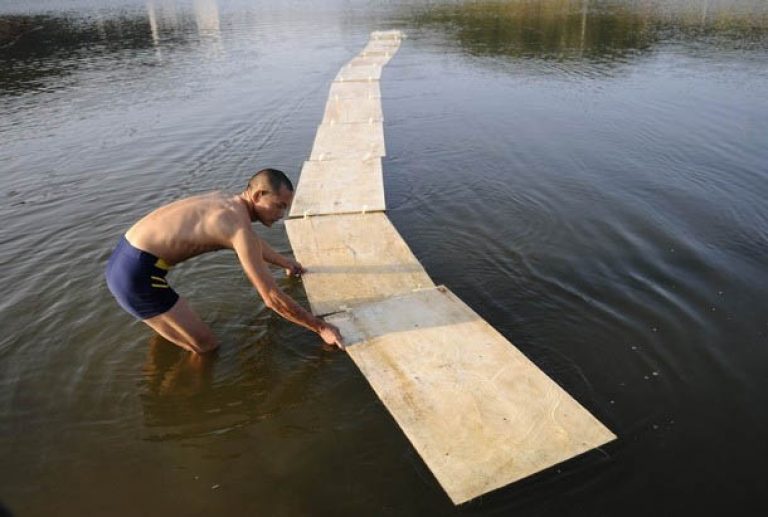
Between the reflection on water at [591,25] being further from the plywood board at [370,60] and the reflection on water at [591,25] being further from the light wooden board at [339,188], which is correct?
the light wooden board at [339,188]

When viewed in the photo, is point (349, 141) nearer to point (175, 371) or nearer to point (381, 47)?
point (175, 371)

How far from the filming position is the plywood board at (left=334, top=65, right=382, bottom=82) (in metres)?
14.6

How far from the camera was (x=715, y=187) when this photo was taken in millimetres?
7277

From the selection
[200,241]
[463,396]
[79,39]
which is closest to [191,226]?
[200,241]

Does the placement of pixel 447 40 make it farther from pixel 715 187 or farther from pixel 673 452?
pixel 673 452

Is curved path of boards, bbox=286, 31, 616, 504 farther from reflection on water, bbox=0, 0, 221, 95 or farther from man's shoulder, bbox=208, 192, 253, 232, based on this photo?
reflection on water, bbox=0, 0, 221, 95

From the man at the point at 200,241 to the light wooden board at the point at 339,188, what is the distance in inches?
110

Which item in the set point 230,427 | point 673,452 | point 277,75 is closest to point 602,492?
point 673,452

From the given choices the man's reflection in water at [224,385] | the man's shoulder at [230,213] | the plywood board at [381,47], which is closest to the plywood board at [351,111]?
the man's reflection in water at [224,385]

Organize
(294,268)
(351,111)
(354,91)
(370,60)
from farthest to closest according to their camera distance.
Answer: (370,60)
(354,91)
(351,111)
(294,268)

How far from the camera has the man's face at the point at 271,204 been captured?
3709 mm

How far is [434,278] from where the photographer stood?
547 centimetres

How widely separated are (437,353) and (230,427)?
1.63m

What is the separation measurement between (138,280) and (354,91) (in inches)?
412
